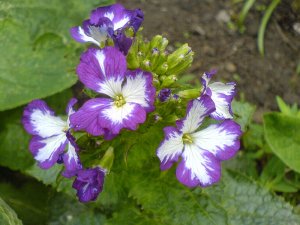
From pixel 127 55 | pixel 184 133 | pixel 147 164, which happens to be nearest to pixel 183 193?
pixel 147 164

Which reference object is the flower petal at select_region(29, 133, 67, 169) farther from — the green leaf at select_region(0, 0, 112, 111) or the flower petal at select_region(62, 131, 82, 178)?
the green leaf at select_region(0, 0, 112, 111)

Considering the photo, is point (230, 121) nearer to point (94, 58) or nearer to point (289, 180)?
point (94, 58)

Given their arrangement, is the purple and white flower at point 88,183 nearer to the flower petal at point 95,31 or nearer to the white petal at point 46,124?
the white petal at point 46,124

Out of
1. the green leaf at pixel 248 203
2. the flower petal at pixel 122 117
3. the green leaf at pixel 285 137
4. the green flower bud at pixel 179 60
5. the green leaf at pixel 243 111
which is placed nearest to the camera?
the flower petal at pixel 122 117

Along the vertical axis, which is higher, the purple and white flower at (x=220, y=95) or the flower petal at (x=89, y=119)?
the flower petal at (x=89, y=119)

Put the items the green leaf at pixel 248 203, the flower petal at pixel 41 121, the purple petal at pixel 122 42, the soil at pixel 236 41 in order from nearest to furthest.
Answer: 1. the purple petal at pixel 122 42
2. the flower petal at pixel 41 121
3. the green leaf at pixel 248 203
4. the soil at pixel 236 41

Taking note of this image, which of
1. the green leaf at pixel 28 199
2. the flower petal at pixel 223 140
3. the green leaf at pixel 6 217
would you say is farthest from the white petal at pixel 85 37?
the green leaf at pixel 28 199

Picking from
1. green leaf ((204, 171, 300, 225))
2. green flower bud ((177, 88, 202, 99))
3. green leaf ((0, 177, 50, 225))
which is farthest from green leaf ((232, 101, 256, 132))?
green leaf ((0, 177, 50, 225))

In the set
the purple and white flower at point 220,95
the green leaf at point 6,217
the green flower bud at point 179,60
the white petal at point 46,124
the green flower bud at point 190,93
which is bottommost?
the green leaf at point 6,217
